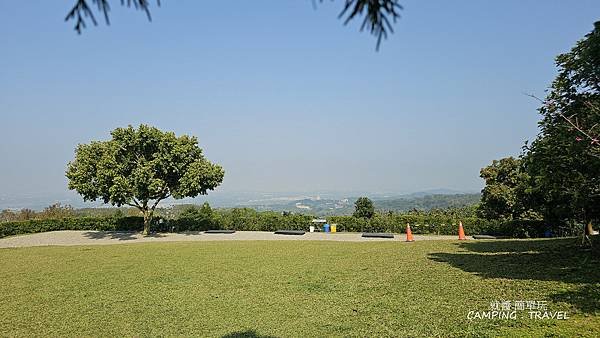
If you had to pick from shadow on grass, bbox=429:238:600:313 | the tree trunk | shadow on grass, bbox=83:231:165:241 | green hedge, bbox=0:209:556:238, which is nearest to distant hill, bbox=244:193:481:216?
green hedge, bbox=0:209:556:238

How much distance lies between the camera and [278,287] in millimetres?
8148

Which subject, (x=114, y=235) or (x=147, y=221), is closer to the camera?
(x=147, y=221)

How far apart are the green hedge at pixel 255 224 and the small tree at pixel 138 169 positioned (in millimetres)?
4636

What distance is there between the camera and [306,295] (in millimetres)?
7355

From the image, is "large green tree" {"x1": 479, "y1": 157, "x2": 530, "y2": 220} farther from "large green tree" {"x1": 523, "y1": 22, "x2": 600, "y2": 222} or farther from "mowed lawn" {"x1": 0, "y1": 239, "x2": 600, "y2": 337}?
"large green tree" {"x1": 523, "y1": 22, "x2": 600, "y2": 222}

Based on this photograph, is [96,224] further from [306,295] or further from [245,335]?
[245,335]

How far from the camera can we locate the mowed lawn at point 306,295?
5.46 metres

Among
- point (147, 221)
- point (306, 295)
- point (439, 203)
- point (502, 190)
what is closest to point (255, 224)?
point (147, 221)

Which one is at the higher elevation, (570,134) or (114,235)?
(570,134)

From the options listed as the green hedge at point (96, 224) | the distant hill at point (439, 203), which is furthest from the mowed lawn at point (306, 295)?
the distant hill at point (439, 203)

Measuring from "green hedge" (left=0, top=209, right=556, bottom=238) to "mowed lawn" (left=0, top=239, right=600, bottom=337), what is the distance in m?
10.5

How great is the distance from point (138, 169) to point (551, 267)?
1642 centimetres

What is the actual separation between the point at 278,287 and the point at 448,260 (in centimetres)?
455

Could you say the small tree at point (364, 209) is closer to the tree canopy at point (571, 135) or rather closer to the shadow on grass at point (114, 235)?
the shadow on grass at point (114, 235)
